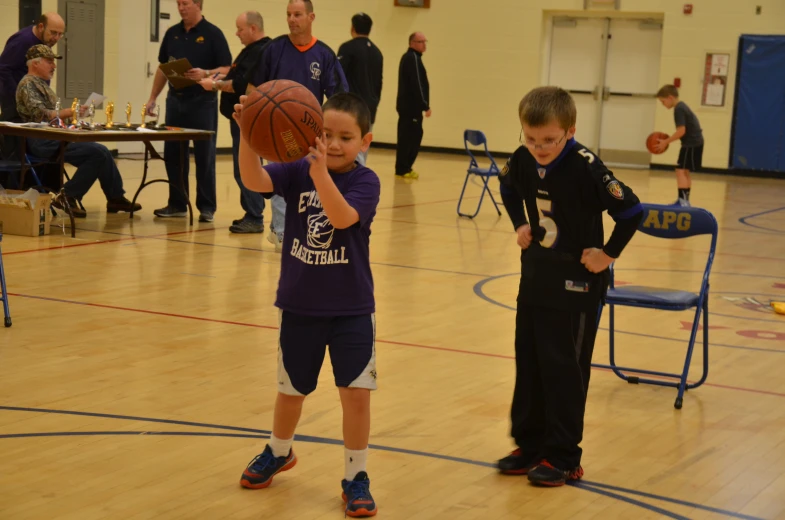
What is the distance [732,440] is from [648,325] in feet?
7.24

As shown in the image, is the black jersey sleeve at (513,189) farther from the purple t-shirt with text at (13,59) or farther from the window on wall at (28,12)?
the window on wall at (28,12)

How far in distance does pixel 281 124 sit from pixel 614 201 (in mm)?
1195

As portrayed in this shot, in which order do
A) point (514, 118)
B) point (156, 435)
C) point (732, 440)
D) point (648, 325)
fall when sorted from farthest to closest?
point (514, 118) → point (648, 325) → point (732, 440) → point (156, 435)

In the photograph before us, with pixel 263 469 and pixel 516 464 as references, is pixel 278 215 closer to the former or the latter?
pixel 516 464

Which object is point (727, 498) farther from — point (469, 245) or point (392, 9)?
point (392, 9)

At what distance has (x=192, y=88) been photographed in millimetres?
9492

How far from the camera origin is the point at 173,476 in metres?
3.57

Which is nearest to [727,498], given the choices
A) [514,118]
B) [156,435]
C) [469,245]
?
[156,435]

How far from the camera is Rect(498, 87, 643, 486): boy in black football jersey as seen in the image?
3697 mm

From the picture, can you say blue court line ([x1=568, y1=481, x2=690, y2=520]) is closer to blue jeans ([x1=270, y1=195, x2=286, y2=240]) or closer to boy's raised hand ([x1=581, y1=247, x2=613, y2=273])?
boy's raised hand ([x1=581, y1=247, x2=613, y2=273])

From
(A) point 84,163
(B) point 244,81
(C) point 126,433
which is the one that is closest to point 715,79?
(B) point 244,81

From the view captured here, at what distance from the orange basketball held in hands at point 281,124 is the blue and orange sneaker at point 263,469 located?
982 mm

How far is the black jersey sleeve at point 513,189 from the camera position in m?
3.91

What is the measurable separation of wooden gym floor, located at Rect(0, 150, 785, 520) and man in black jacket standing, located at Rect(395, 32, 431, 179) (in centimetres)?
681
